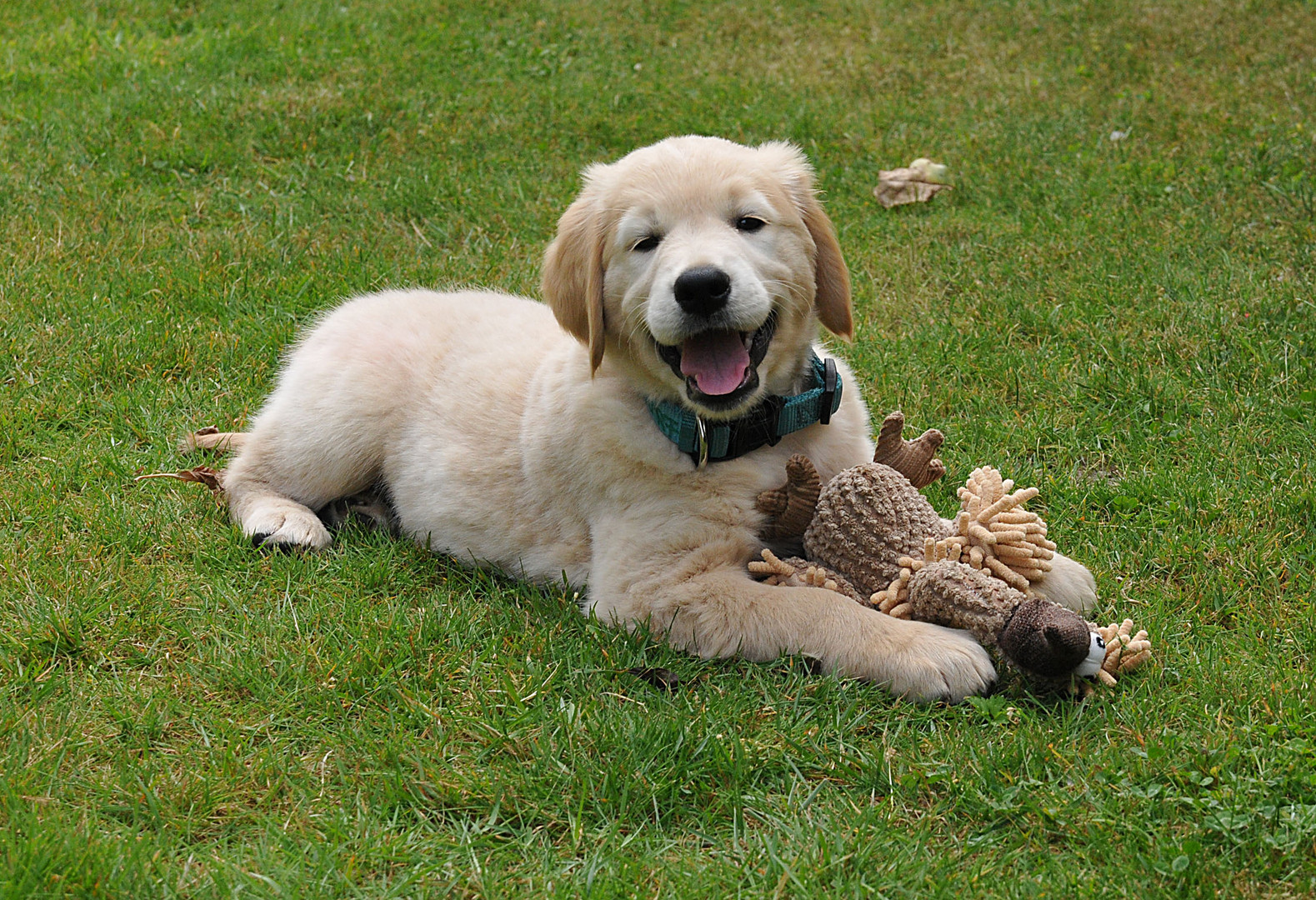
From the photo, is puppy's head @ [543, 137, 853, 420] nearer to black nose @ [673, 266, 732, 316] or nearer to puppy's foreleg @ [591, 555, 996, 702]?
black nose @ [673, 266, 732, 316]

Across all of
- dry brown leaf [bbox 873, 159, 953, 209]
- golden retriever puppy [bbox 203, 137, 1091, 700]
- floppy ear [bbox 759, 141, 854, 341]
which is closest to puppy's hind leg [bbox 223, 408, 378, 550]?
golden retriever puppy [bbox 203, 137, 1091, 700]

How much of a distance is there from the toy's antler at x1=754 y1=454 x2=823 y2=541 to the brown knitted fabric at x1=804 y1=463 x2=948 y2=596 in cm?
4

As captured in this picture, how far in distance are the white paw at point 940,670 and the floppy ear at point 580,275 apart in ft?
3.78

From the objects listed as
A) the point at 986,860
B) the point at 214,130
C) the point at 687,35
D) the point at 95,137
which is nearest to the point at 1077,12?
the point at 687,35

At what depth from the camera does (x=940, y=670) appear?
8.88 feet

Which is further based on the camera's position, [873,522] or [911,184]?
[911,184]

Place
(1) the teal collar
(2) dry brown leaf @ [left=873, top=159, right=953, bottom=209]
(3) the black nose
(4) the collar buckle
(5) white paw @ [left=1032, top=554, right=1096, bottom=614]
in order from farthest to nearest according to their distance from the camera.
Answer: (2) dry brown leaf @ [left=873, top=159, right=953, bottom=209] < (4) the collar buckle < (1) the teal collar < (5) white paw @ [left=1032, top=554, right=1096, bottom=614] < (3) the black nose

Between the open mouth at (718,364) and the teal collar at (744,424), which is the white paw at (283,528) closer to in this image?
the teal collar at (744,424)

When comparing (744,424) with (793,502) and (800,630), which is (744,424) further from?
(800,630)

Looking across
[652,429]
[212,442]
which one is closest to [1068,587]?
[652,429]

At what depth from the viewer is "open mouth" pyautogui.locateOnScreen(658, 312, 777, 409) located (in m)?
3.10

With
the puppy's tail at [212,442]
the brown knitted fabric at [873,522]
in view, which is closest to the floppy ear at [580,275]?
the brown knitted fabric at [873,522]

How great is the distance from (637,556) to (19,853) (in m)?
1.52

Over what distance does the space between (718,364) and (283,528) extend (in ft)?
4.69
